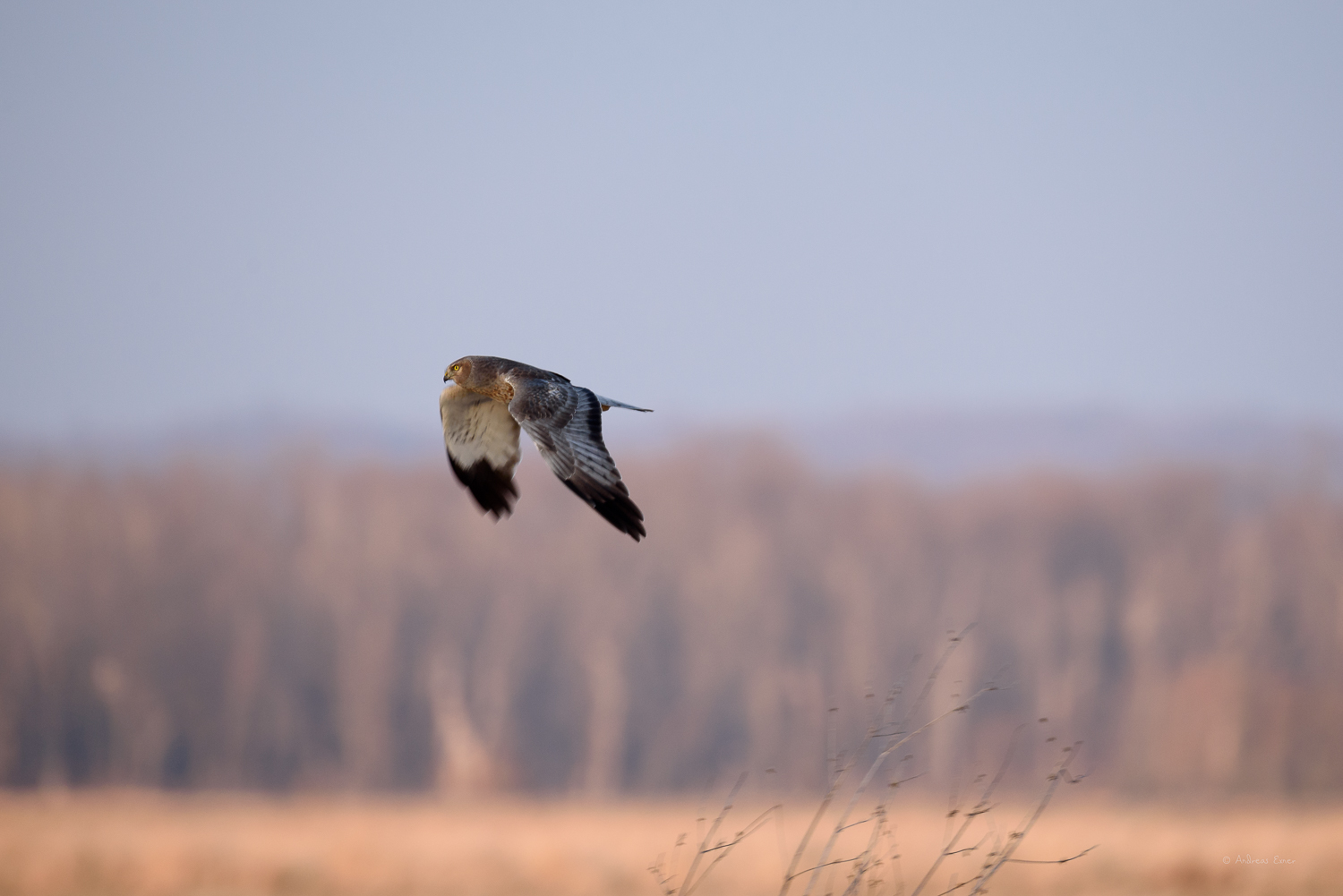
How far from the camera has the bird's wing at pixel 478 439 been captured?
7227 millimetres

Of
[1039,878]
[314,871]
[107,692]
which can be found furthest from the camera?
[107,692]

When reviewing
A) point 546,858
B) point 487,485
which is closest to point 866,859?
point 487,485

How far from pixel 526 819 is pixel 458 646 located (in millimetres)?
9123

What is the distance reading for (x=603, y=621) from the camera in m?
47.0

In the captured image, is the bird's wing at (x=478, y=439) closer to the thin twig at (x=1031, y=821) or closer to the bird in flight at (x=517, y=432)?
the bird in flight at (x=517, y=432)

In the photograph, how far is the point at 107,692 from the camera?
41.4 metres

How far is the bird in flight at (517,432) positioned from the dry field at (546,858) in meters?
9.28

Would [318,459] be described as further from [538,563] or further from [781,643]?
[781,643]

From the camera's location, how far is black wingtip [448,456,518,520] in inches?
278

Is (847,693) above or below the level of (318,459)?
below

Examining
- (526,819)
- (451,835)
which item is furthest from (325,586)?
(451,835)

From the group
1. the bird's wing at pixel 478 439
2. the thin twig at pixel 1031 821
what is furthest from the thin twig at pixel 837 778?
the bird's wing at pixel 478 439

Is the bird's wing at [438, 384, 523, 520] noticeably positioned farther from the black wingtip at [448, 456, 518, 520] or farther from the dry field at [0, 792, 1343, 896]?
the dry field at [0, 792, 1343, 896]

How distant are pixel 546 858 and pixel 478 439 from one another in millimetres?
16706
